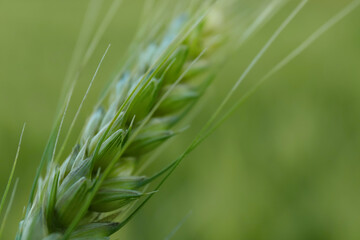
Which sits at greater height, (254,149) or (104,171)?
(254,149)

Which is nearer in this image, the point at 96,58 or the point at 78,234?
the point at 78,234

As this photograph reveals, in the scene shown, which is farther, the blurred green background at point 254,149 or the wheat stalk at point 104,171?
the blurred green background at point 254,149

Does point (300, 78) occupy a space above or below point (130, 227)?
above

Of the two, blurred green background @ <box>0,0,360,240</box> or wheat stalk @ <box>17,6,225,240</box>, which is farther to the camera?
blurred green background @ <box>0,0,360,240</box>

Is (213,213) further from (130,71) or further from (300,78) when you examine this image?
(300,78)

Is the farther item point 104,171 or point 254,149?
point 254,149

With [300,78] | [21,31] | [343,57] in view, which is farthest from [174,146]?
[21,31]

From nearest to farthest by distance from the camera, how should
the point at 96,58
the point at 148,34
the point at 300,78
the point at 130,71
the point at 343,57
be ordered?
the point at 130,71
the point at 148,34
the point at 300,78
the point at 343,57
the point at 96,58

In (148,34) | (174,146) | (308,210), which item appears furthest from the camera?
(174,146)
